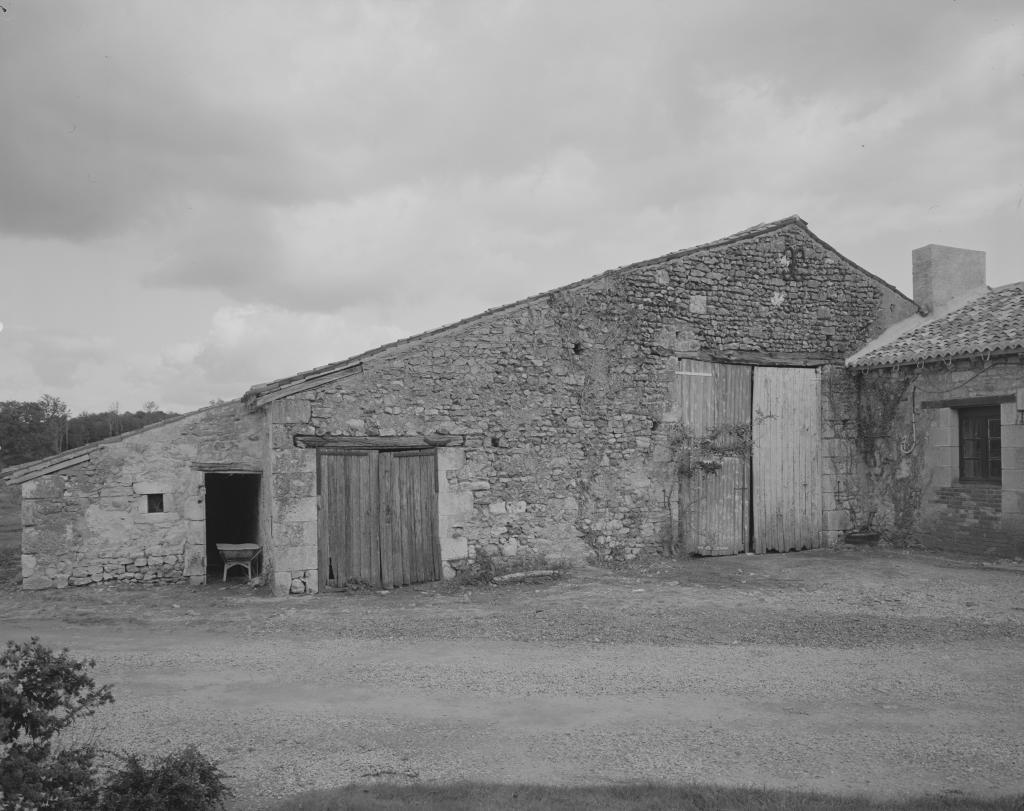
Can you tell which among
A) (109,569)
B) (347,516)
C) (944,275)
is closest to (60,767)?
(347,516)

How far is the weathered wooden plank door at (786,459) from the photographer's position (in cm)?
1347

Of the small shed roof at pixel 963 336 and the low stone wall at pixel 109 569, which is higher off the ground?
the small shed roof at pixel 963 336

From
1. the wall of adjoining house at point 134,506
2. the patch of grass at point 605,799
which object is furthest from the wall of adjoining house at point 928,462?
the wall of adjoining house at point 134,506

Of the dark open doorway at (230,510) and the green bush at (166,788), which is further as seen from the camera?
the dark open doorway at (230,510)

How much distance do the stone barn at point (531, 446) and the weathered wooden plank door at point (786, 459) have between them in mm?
34

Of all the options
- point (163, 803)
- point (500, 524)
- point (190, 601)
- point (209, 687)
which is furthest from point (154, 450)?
point (163, 803)

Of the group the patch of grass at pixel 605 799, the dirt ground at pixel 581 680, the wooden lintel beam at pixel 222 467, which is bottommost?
the dirt ground at pixel 581 680

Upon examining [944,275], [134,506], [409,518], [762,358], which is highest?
[944,275]

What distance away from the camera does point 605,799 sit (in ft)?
14.1

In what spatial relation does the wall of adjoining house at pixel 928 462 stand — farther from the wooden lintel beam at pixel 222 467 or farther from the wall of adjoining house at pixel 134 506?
the wall of adjoining house at pixel 134 506

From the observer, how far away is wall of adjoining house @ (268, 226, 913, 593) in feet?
35.7

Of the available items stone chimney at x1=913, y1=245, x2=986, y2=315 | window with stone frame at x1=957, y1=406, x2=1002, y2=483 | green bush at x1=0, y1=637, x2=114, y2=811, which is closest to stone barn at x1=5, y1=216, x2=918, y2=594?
stone chimney at x1=913, y1=245, x2=986, y2=315

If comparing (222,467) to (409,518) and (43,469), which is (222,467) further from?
(409,518)

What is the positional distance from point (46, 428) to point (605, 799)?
4246cm
